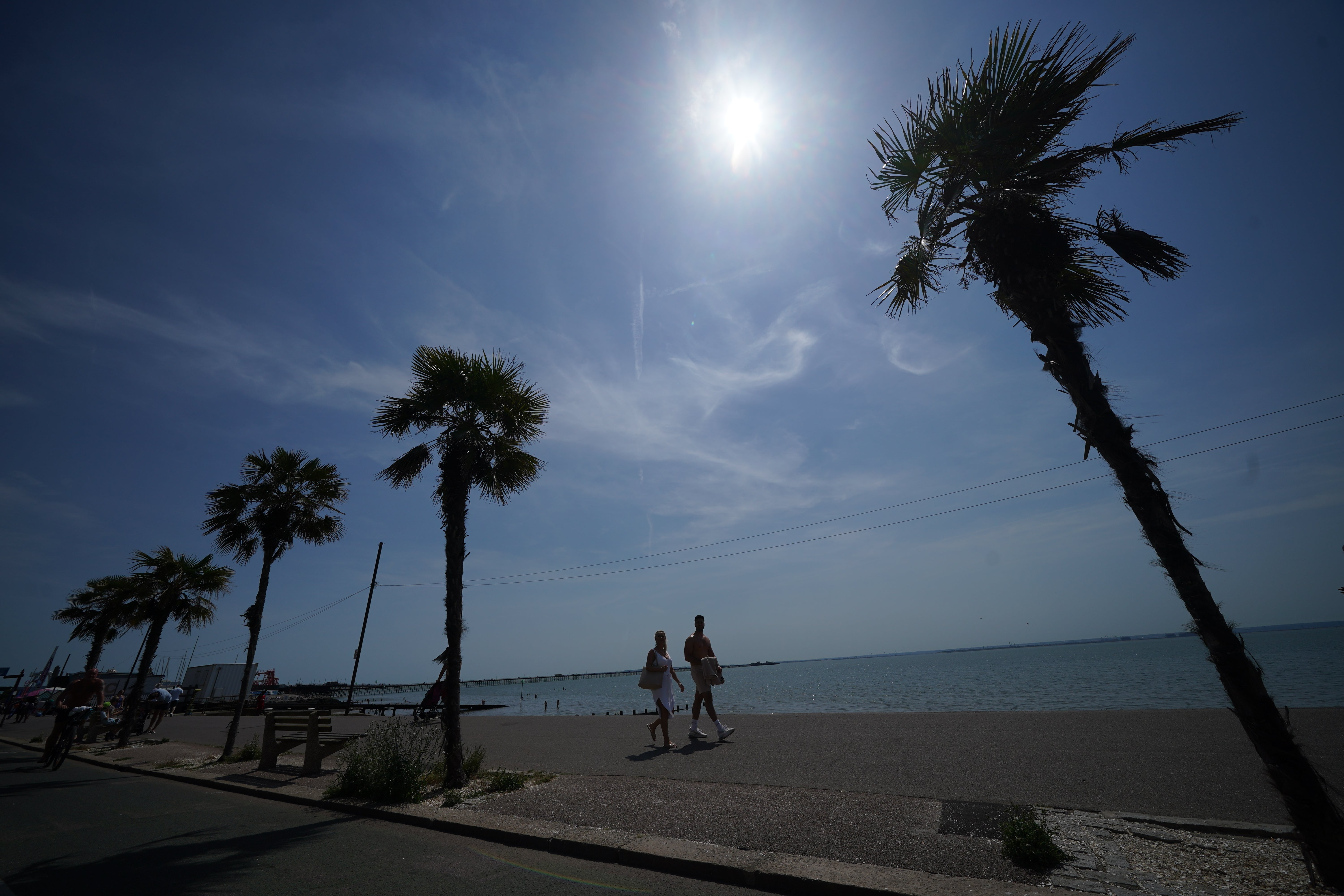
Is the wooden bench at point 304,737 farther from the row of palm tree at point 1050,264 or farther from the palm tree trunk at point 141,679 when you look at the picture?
the palm tree trunk at point 141,679

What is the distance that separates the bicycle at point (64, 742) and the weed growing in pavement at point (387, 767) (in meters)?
8.82

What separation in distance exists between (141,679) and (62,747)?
6.80 m

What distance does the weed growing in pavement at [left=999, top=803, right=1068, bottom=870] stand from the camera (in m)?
3.68

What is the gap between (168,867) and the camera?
4957 millimetres

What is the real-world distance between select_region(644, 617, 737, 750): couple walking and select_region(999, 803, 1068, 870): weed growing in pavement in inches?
236

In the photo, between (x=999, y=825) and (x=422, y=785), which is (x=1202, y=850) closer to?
(x=999, y=825)

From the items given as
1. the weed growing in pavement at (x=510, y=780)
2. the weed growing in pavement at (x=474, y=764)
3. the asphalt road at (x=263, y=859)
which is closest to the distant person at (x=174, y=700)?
the asphalt road at (x=263, y=859)

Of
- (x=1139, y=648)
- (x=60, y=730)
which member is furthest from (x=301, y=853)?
(x=1139, y=648)

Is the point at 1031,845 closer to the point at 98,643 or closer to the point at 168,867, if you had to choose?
the point at 168,867

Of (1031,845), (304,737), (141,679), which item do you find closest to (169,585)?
(141,679)

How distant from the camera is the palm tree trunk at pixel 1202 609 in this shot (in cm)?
321

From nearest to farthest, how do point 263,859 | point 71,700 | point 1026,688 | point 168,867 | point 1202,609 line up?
point 1202,609, point 168,867, point 263,859, point 71,700, point 1026,688

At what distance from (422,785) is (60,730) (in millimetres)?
11066

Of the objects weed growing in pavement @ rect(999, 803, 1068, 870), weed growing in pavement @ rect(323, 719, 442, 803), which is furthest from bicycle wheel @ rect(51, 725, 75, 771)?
weed growing in pavement @ rect(999, 803, 1068, 870)
